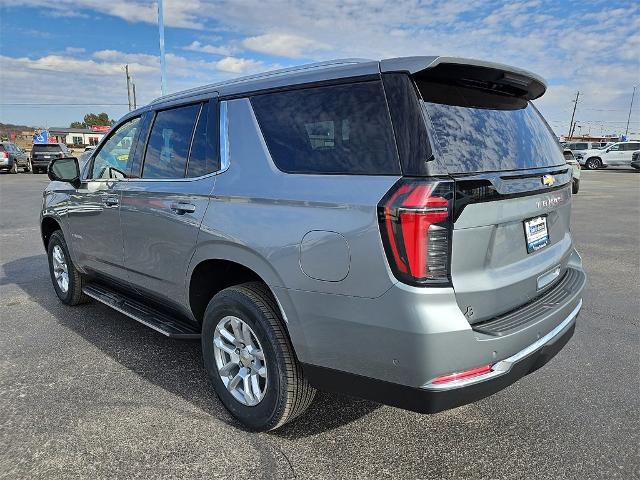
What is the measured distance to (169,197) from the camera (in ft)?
10.4

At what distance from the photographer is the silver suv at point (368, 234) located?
6.73 ft

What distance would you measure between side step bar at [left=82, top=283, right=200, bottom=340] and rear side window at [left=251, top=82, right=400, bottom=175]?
Answer: 1372 millimetres

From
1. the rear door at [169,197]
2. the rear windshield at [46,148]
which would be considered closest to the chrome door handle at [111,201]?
the rear door at [169,197]

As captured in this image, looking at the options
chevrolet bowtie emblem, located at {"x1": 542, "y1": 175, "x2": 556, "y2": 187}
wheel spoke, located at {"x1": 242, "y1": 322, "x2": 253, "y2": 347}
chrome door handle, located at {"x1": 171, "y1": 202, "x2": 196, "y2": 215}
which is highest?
chevrolet bowtie emblem, located at {"x1": 542, "y1": 175, "x2": 556, "y2": 187}

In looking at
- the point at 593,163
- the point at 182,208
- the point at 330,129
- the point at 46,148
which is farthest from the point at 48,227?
the point at 593,163

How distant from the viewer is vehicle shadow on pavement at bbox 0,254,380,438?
114 inches

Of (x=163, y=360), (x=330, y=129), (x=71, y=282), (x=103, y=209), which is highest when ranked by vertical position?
(x=330, y=129)

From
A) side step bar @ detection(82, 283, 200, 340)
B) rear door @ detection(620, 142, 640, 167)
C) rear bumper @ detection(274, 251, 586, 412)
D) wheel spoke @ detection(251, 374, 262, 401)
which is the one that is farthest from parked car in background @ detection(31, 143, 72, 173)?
rear door @ detection(620, 142, 640, 167)

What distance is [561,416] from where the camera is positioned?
9.56 feet

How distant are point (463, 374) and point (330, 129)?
4.21 ft

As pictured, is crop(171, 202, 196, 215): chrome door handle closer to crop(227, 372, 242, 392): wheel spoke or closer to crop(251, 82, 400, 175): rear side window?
crop(251, 82, 400, 175): rear side window

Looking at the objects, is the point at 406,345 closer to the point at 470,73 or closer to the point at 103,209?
the point at 470,73

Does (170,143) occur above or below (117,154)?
above

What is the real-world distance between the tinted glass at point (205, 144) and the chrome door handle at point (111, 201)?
37.9 inches
